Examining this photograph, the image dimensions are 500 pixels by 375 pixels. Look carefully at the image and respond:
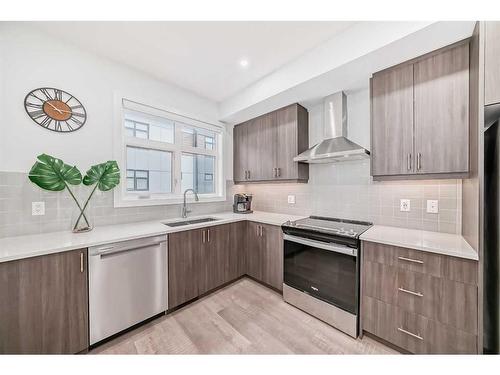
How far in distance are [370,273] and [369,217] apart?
2.48 feet

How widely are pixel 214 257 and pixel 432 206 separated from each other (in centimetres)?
225

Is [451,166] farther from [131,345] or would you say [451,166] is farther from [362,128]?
[131,345]

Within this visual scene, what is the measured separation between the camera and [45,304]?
1271 mm

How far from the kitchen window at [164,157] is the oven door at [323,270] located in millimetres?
1575

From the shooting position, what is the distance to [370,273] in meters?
1.56

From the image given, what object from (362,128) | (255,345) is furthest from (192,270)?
(362,128)

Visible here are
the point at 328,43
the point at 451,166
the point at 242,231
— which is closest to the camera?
the point at 451,166

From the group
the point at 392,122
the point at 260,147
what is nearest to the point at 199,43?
the point at 260,147

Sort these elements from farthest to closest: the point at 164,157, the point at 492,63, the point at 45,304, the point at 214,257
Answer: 1. the point at 164,157
2. the point at 214,257
3. the point at 45,304
4. the point at 492,63

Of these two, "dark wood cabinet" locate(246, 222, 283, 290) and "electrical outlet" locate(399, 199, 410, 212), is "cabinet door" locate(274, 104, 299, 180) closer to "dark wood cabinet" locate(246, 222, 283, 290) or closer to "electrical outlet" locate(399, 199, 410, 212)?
"dark wood cabinet" locate(246, 222, 283, 290)

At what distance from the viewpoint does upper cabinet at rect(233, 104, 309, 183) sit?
250cm

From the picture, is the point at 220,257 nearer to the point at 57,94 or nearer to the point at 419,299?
the point at 419,299

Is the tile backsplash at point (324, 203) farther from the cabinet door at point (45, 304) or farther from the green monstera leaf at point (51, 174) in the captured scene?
the cabinet door at point (45, 304)

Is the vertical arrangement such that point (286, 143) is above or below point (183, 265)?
above
